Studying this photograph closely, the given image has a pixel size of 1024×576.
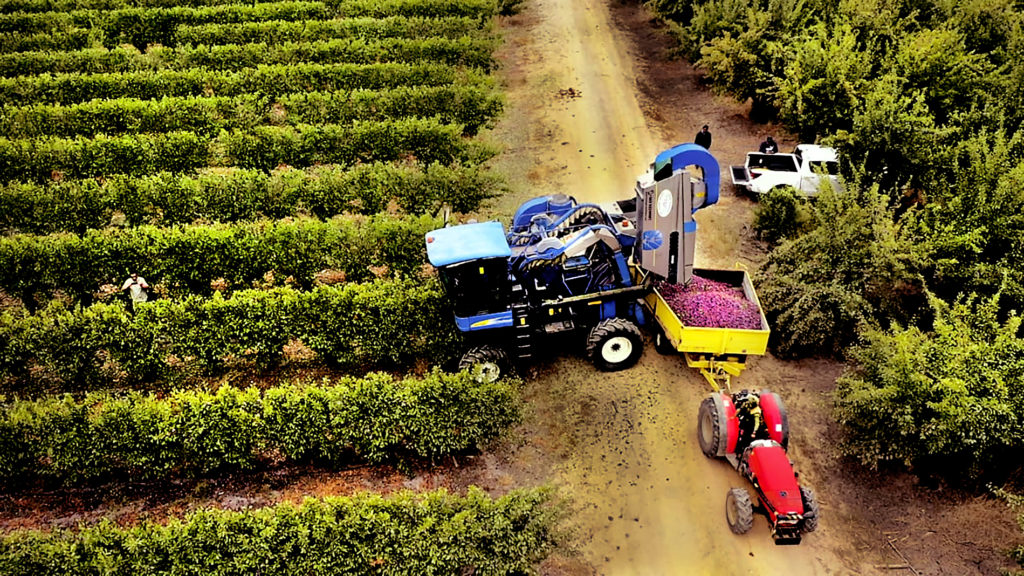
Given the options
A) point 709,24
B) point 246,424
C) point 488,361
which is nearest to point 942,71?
point 709,24

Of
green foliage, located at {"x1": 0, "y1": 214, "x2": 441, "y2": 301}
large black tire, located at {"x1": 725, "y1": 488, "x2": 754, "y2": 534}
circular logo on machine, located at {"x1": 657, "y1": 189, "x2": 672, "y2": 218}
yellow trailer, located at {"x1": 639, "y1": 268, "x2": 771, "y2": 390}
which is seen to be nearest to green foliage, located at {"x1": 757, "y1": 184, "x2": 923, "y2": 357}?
yellow trailer, located at {"x1": 639, "y1": 268, "x2": 771, "y2": 390}

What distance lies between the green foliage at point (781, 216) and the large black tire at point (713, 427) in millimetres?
6796

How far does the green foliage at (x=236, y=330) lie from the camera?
16578mm

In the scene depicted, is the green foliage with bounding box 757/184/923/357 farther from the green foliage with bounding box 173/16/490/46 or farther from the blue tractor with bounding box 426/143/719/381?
the green foliage with bounding box 173/16/490/46

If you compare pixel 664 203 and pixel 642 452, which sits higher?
pixel 664 203

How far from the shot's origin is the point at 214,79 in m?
27.6

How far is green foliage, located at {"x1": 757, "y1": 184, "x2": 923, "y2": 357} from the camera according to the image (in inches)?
645

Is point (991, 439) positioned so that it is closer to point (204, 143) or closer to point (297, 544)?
point (297, 544)

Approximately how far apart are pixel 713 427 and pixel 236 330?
1111 cm

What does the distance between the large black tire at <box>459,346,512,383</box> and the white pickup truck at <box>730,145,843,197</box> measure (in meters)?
11.0

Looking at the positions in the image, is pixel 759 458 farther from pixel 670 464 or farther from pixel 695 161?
pixel 695 161

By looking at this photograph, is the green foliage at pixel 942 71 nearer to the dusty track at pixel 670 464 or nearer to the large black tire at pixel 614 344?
the dusty track at pixel 670 464

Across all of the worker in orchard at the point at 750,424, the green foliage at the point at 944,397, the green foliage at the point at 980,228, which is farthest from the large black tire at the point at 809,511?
the green foliage at the point at 980,228

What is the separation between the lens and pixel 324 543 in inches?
471
